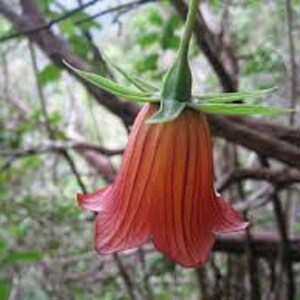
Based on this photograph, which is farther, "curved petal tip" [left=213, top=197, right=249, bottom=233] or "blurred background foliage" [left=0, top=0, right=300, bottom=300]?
"blurred background foliage" [left=0, top=0, right=300, bottom=300]

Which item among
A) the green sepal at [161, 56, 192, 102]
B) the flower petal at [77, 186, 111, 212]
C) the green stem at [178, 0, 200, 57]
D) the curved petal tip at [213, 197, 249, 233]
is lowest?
the curved petal tip at [213, 197, 249, 233]

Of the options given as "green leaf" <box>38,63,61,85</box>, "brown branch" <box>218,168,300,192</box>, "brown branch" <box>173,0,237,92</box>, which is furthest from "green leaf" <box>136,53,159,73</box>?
"brown branch" <box>218,168,300,192</box>

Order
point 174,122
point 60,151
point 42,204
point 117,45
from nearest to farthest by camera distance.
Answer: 1. point 174,122
2. point 60,151
3. point 42,204
4. point 117,45

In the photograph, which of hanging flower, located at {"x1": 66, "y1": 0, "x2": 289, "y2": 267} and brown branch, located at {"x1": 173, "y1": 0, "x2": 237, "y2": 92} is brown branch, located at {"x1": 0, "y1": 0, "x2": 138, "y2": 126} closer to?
brown branch, located at {"x1": 173, "y1": 0, "x2": 237, "y2": 92}

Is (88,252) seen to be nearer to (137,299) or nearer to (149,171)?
(137,299)

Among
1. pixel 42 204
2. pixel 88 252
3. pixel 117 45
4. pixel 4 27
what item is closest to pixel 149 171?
pixel 88 252

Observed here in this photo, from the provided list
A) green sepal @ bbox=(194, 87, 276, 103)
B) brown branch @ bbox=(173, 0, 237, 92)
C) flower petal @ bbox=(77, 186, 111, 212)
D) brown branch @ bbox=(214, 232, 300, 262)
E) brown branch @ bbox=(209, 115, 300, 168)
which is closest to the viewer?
green sepal @ bbox=(194, 87, 276, 103)

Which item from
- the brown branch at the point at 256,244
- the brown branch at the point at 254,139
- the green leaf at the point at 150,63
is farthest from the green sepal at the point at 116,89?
the green leaf at the point at 150,63

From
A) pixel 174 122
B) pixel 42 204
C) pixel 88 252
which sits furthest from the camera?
pixel 42 204
